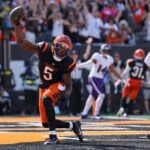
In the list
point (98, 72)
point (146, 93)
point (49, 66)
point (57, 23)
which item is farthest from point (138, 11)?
point (49, 66)

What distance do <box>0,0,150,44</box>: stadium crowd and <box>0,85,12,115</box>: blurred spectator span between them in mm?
1764

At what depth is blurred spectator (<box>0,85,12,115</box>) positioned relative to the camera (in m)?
16.1

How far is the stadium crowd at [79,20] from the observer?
1736 centimetres

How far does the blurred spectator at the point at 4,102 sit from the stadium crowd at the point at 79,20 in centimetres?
176

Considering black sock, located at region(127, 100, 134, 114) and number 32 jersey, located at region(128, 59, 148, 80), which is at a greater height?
number 32 jersey, located at region(128, 59, 148, 80)

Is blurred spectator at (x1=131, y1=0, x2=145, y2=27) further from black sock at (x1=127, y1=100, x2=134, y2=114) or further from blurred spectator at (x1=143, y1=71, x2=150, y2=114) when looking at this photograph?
black sock at (x1=127, y1=100, x2=134, y2=114)

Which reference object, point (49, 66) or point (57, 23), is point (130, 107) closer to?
point (57, 23)

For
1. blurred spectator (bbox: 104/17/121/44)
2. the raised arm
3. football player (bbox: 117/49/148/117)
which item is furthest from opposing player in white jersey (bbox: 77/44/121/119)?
the raised arm

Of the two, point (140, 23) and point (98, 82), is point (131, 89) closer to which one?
point (98, 82)

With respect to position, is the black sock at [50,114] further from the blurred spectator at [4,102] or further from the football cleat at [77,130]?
the blurred spectator at [4,102]

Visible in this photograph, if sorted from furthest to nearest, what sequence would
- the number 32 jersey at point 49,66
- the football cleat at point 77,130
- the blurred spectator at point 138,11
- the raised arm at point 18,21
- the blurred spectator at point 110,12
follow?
the blurred spectator at point 138,11 → the blurred spectator at point 110,12 → the number 32 jersey at point 49,66 → the football cleat at point 77,130 → the raised arm at point 18,21

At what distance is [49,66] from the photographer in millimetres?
8398

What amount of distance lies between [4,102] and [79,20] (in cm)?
340

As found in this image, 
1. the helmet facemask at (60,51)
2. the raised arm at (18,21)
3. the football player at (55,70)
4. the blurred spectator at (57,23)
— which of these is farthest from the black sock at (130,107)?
the raised arm at (18,21)
